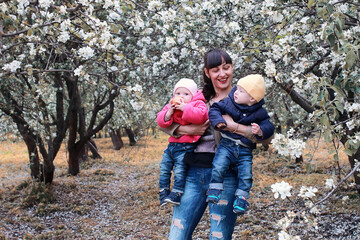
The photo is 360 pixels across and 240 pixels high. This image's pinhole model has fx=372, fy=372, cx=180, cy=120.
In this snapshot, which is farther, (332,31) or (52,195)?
(52,195)

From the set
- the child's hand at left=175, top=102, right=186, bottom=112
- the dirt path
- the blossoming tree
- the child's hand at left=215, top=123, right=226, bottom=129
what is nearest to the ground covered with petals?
the dirt path

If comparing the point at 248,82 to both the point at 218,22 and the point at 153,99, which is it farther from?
the point at 153,99

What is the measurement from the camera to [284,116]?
894 centimetres

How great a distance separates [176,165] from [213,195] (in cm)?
39

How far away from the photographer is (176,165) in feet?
8.05

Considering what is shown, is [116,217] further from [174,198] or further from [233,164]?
[233,164]

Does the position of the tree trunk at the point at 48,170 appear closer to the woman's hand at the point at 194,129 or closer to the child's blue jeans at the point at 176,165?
the child's blue jeans at the point at 176,165

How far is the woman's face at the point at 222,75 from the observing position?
2.44 meters

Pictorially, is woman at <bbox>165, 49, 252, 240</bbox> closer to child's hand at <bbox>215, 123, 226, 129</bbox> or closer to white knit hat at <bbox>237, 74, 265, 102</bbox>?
child's hand at <bbox>215, 123, 226, 129</bbox>

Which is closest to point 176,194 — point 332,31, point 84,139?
point 332,31

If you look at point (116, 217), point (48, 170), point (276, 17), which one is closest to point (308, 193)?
point (276, 17)

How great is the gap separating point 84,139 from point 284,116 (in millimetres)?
5534

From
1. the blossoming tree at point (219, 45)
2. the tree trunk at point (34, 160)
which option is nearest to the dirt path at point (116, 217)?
the tree trunk at point (34, 160)

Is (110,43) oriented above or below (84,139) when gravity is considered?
above
